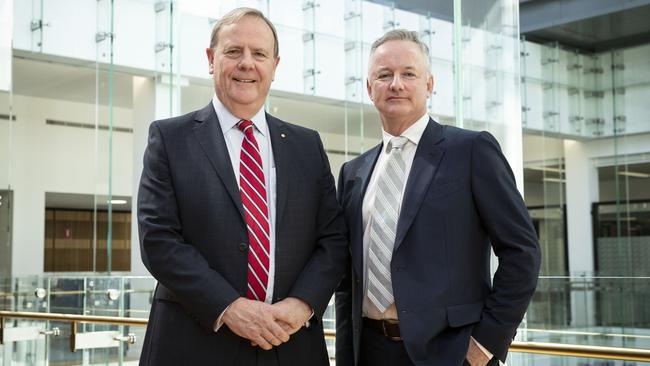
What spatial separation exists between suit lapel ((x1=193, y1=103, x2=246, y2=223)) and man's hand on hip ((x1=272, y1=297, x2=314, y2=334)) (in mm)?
216

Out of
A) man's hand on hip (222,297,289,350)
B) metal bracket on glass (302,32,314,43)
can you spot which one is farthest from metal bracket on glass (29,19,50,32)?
man's hand on hip (222,297,289,350)

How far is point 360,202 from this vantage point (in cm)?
209

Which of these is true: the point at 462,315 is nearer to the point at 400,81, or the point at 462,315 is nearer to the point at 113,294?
the point at 400,81

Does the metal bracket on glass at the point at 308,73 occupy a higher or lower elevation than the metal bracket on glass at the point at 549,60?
lower

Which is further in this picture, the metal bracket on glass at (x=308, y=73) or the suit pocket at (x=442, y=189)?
the metal bracket on glass at (x=308, y=73)

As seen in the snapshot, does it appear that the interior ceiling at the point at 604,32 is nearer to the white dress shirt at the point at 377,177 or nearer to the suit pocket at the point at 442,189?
the white dress shirt at the point at 377,177

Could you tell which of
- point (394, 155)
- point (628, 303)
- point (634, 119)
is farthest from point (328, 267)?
point (634, 119)

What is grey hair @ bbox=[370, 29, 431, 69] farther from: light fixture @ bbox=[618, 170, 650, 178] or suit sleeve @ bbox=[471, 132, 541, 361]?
light fixture @ bbox=[618, 170, 650, 178]

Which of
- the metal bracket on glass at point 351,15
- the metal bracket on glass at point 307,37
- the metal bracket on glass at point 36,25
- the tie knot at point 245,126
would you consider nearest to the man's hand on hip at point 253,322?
the tie knot at point 245,126

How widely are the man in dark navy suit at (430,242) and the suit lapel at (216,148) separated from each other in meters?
0.38

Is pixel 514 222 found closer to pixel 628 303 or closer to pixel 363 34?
pixel 363 34

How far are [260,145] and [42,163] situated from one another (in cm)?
1321

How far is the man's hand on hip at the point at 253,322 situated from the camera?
1.71 metres

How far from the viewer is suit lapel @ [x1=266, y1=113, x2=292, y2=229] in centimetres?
187
